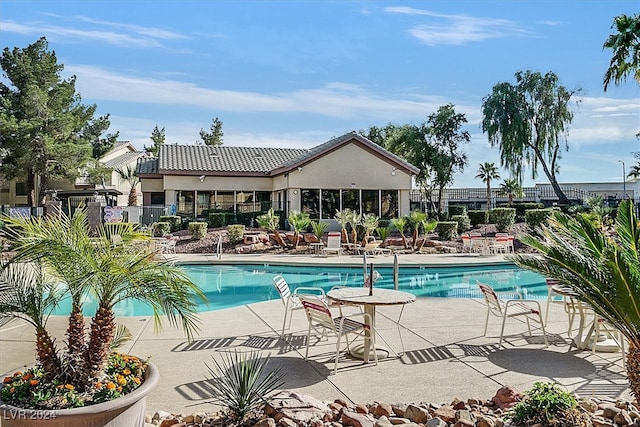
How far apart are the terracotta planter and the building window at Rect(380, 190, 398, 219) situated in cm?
2489

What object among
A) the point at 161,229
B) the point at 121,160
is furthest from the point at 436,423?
the point at 121,160

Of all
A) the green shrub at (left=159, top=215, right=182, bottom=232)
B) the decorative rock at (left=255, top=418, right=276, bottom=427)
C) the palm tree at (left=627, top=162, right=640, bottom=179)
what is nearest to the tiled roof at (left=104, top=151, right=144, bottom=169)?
the green shrub at (left=159, top=215, right=182, bottom=232)

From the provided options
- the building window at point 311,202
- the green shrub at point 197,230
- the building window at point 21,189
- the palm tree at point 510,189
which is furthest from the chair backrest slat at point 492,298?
the building window at point 21,189

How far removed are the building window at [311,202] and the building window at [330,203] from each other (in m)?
0.36

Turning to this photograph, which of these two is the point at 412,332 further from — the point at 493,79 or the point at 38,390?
the point at 493,79

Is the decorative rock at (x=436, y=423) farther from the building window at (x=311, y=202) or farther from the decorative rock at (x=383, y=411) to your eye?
the building window at (x=311, y=202)

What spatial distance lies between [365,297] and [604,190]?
58.6 meters

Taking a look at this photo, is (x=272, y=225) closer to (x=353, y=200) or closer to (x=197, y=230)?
(x=197, y=230)

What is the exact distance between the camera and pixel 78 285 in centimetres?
332

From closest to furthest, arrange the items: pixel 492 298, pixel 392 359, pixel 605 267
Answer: pixel 605 267
pixel 392 359
pixel 492 298

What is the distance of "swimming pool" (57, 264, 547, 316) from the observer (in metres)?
13.5

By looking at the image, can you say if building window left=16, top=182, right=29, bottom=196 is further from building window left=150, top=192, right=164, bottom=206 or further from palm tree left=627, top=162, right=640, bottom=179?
palm tree left=627, top=162, right=640, bottom=179

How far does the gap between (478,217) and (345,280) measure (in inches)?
530

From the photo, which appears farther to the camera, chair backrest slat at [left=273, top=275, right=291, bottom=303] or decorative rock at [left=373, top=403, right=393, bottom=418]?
chair backrest slat at [left=273, top=275, right=291, bottom=303]
